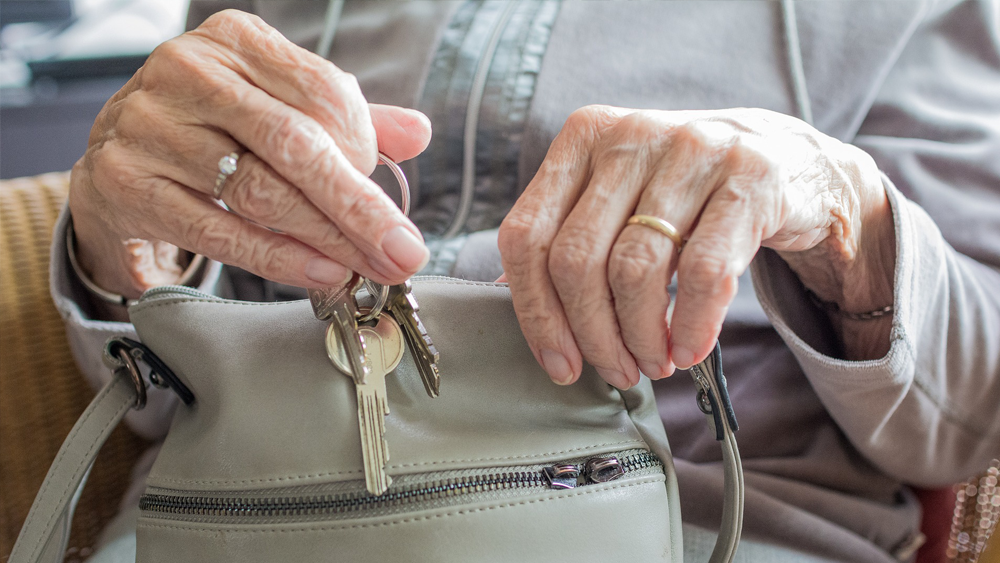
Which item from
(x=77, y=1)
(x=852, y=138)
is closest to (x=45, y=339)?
(x=852, y=138)

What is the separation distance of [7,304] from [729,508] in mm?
627

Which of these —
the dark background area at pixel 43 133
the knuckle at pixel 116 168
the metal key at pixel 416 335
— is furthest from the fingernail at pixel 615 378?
the dark background area at pixel 43 133

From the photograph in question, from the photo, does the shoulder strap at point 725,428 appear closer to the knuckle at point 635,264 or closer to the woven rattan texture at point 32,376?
the knuckle at point 635,264

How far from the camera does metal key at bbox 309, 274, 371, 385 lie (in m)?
0.38

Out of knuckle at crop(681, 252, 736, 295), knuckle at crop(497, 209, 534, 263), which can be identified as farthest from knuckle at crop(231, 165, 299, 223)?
knuckle at crop(681, 252, 736, 295)

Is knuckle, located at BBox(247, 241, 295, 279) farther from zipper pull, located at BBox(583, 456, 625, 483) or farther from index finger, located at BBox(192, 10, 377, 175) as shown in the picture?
zipper pull, located at BBox(583, 456, 625, 483)

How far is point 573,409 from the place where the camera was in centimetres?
41

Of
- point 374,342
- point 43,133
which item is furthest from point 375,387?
point 43,133

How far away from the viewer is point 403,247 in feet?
1.10

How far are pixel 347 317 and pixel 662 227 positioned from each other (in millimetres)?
198

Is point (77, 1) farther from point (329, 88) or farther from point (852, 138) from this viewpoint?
point (852, 138)

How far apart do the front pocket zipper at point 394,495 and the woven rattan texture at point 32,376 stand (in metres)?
0.29

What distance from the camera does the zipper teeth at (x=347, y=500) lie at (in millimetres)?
364

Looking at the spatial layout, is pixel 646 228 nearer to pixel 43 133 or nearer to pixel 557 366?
pixel 557 366
